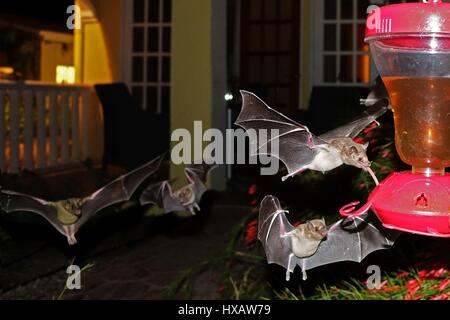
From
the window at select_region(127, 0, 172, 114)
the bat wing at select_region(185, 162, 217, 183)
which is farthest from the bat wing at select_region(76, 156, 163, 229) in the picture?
the window at select_region(127, 0, 172, 114)

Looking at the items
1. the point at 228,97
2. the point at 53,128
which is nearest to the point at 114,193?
the point at 228,97

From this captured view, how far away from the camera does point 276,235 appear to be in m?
1.69

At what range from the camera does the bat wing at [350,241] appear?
174cm

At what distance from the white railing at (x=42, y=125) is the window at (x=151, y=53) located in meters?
0.71

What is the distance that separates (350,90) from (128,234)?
296 centimetres

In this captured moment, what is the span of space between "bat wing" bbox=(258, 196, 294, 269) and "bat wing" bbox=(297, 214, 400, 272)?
6cm

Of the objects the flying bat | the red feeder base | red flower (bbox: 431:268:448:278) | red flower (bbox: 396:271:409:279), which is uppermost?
the flying bat

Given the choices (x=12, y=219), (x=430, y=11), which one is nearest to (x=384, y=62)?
(x=430, y=11)

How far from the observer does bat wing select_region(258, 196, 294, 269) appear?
168cm

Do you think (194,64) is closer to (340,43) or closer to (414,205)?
(340,43)

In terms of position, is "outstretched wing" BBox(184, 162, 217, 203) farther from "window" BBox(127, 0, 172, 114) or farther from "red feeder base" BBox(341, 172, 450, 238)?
"window" BBox(127, 0, 172, 114)

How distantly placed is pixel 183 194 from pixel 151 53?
6823 millimetres

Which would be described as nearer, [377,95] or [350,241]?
[350,241]

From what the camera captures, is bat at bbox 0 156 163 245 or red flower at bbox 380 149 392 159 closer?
bat at bbox 0 156 163 245
